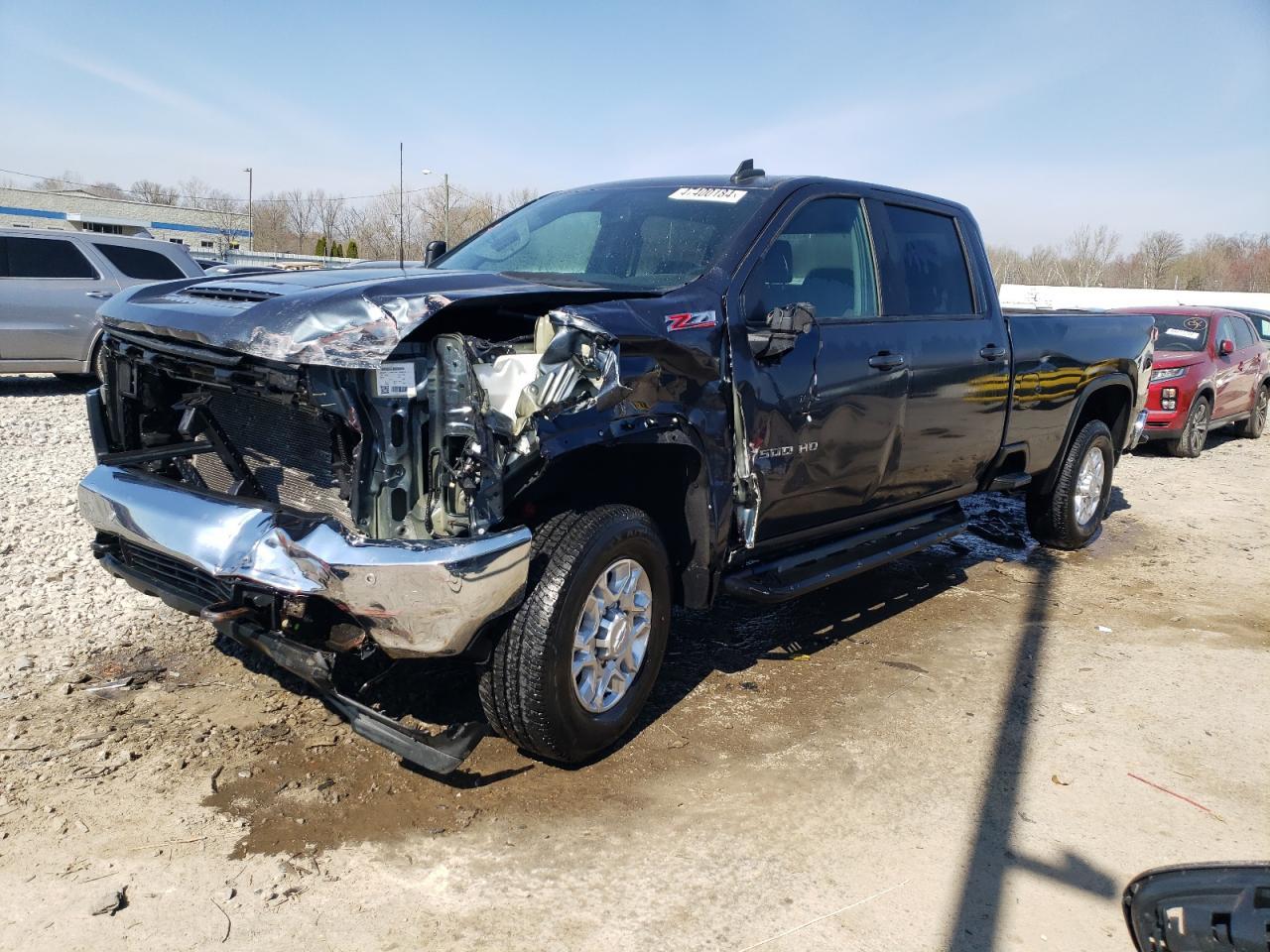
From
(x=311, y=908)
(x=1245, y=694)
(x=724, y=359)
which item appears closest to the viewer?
(x=311, y=908)

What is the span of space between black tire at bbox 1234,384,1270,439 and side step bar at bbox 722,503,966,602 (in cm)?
1026

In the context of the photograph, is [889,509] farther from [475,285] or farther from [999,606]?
[475,285]

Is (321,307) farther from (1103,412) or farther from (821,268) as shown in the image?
Result: (1103,412)

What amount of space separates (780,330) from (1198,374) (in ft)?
31.3

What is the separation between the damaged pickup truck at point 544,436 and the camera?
2932 millimetres

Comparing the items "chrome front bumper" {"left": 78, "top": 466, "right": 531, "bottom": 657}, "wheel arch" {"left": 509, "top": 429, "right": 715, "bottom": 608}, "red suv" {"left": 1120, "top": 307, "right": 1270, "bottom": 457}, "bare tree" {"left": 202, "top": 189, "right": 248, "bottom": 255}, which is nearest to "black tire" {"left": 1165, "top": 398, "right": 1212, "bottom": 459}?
"red suv" {"left": 1120, "top": 307, "right": 1270, "bottom": 457}

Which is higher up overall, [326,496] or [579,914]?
[326,496]

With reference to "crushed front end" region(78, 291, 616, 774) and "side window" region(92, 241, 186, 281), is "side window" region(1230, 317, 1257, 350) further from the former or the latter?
"side window" region(92, 241, 186, 281)

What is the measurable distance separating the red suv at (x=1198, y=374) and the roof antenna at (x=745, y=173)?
764 cm

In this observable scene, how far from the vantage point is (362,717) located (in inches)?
124

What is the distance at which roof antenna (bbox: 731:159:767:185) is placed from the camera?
14.8 ft

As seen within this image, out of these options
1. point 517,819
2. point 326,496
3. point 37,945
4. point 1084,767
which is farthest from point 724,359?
point 37,945

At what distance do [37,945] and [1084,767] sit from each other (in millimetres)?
3461

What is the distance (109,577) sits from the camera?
4.96 metres
